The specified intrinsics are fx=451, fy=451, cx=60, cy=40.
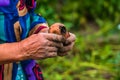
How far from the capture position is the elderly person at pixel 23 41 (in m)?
1.69

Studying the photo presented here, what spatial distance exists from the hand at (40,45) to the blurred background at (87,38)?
1638 millimetres

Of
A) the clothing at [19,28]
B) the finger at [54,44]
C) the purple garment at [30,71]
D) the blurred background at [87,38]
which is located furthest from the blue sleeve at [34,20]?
the blurred background at [87,38]

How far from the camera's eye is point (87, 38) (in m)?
4.27

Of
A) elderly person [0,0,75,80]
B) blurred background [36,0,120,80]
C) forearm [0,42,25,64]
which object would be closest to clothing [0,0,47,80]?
elderly person [0,0,75,80]

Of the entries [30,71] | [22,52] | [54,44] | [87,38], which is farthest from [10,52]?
[87,38]

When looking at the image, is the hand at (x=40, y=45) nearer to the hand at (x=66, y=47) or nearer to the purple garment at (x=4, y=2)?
the hand at (x=66, y=47)

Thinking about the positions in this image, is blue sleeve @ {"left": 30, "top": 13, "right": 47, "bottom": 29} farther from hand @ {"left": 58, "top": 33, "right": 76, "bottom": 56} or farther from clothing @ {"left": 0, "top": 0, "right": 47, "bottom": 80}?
hand @ {"left": 58, "top": 33, "right": 76, "bottom": 56}

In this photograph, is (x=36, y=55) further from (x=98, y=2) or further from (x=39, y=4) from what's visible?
(x=98, y=2)

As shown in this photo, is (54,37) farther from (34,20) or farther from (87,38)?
(87,38)

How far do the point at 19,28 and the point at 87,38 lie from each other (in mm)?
2458

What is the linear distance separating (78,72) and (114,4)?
108 cm

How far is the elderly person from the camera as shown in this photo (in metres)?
1.69

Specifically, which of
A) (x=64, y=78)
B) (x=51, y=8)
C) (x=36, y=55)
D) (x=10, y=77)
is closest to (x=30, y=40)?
(x=36, y=55)

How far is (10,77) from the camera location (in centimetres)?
189
